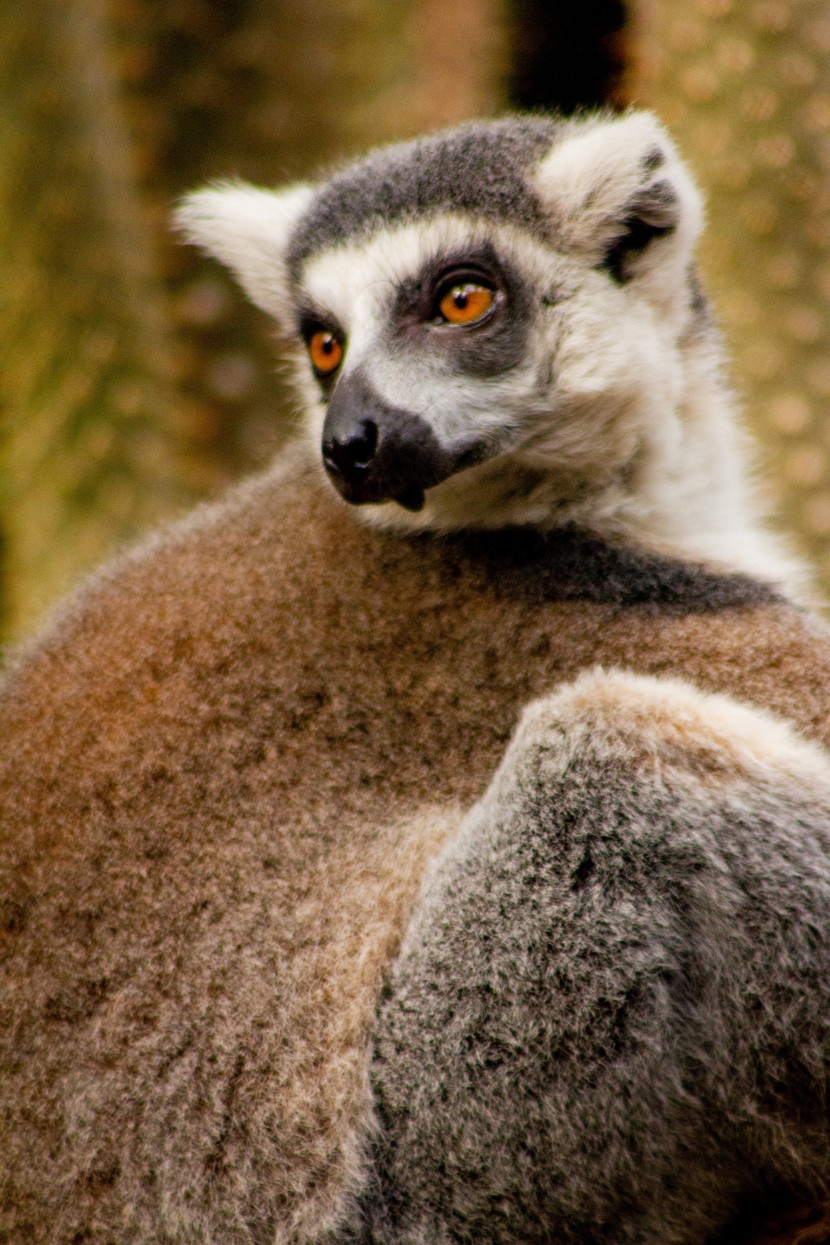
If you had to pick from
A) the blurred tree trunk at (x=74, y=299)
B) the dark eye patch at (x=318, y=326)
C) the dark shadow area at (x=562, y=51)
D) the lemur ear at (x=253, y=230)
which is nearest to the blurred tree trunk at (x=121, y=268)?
the blurred tree trunk at (x=74, y=299)

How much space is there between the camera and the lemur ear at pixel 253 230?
4.07 m

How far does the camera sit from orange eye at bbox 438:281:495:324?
11.3 feet

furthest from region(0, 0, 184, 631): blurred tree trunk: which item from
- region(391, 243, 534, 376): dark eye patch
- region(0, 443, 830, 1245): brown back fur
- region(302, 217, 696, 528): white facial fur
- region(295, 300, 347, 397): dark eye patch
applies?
region(391, 243, 534, 376): dark eye patch

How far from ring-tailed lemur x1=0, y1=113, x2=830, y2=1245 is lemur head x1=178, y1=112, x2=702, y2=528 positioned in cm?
1

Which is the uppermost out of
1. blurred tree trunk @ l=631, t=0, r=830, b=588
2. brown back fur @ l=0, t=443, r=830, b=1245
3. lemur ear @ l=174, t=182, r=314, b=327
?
blurred tree trunk @ l=631, t=0, r=830, b=588

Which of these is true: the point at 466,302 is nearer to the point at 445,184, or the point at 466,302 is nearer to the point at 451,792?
the point at 445,184

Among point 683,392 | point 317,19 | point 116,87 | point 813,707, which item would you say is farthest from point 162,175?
point 813,707

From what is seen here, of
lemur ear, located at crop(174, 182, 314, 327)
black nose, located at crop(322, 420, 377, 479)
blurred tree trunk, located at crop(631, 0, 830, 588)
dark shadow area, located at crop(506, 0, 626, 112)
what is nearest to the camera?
black nose, located at crop(322, 420, 377, 479)

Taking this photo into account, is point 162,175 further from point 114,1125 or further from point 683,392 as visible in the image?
point 114,1125

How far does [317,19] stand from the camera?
646 cm

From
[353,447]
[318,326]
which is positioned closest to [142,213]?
[318,326]

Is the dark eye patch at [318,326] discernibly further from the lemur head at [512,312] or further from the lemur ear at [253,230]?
the lemur ear at [253,230]

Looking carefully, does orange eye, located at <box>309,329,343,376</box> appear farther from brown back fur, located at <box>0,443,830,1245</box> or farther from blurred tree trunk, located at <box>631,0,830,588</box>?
blurred tree trunk, located at <box>631,0,830,588</box>

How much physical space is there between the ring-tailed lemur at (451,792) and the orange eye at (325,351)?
0.05 feet
